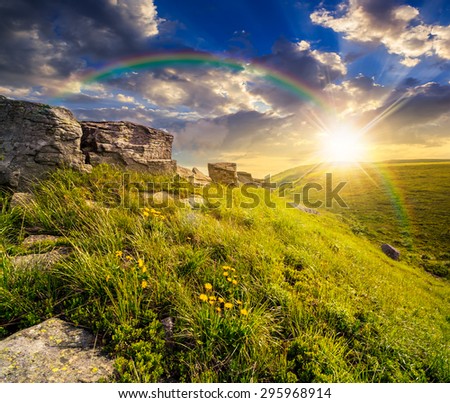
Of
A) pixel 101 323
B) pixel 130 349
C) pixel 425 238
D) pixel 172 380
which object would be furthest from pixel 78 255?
pixel 425 238

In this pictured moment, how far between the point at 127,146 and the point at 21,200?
5709mm

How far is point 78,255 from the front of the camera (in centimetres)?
517

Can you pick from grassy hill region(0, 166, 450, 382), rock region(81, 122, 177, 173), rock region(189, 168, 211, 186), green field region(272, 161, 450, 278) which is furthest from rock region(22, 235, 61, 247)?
green field region(272, 161, 450, 278)

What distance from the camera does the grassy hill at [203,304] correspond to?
151 inches

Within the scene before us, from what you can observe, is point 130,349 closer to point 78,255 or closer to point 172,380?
point 172,380

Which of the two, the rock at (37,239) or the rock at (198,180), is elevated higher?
the rock at (198,180)

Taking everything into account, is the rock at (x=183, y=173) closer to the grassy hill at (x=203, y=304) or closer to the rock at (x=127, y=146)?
the rock at (x=127, y=146)

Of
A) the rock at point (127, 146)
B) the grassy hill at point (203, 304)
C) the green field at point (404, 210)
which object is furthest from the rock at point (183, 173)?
the green field at point (404, 210)

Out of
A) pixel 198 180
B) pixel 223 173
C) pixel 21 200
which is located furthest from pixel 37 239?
pixel 223 173

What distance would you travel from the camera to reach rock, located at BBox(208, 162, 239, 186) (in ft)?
66.9

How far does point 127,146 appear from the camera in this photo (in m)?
12.8

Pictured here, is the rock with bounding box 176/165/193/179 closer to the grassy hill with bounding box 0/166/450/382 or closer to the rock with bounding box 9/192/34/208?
the grassy hill with bounding box 0/166/450/382

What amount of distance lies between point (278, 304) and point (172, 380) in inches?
104

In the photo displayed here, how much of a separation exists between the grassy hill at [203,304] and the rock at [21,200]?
169 mm
